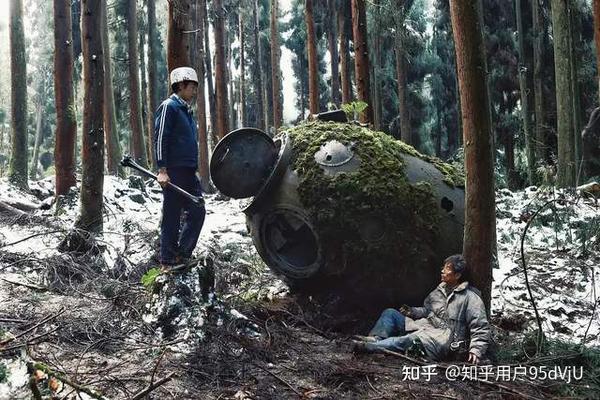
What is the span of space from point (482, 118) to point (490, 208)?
846mm

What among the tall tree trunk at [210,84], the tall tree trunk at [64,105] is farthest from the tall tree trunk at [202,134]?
the tall tree trunk at [64,105]

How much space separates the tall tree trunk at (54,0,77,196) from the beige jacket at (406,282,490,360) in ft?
27.7

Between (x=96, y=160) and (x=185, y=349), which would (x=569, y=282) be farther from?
(x=96, y=160)

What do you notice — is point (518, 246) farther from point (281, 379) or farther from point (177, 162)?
point (281, 379)

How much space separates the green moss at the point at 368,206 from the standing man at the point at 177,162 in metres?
1.18

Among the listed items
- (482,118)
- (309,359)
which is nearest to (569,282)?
(482,118)

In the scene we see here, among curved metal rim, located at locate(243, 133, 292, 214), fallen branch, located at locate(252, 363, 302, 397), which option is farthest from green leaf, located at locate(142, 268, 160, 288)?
curved metal rim, located at locate(243, 133, 292, 214)

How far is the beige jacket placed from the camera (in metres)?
4.60

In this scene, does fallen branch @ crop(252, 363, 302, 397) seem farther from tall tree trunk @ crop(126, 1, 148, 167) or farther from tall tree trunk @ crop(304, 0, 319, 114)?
Answer: tall tree trunk @ crop(126, 1, 148, 167)

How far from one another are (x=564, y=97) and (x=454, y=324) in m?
8.44

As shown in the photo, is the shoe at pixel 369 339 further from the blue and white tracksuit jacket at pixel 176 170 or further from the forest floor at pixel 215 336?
the blue and white tracksuit jacket at pixel 176 170

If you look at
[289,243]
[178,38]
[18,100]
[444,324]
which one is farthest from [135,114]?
[444,324]

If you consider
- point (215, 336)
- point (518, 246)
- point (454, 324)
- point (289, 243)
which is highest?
point (289, 243)

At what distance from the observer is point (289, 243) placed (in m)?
5.95
